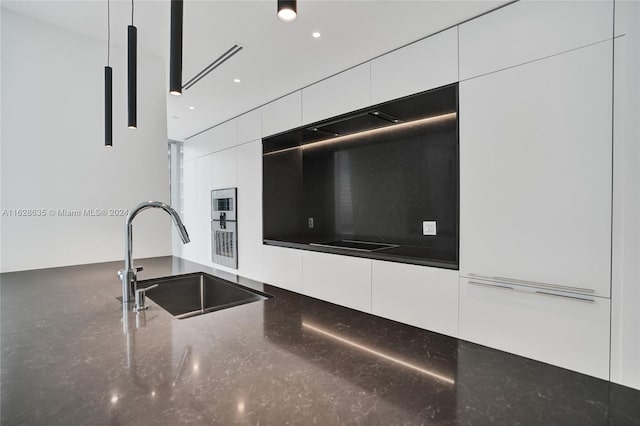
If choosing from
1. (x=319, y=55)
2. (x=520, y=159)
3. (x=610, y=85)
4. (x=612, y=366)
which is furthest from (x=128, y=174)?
(x=612, y=366)

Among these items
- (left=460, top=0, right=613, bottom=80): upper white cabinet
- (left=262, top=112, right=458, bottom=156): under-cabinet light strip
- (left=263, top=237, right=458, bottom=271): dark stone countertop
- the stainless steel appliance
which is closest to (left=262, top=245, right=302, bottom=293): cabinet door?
(left=263, top=237, right=458, bottom=271): dark stone countertop

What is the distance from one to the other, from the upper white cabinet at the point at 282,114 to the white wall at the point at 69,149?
1.21 metres

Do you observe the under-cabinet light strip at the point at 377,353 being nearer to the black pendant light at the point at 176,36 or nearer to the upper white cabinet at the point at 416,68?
the black pendant light at the point at 176,36

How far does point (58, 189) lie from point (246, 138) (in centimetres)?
211

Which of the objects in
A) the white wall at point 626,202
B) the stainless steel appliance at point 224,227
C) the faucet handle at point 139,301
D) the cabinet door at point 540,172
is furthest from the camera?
the stainless steel appliance at point 224,227

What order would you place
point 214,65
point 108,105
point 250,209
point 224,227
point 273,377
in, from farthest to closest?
point 224,227
point 250,209
point 214,65
point 108,105
point 273,377

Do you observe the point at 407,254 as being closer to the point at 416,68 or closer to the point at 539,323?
the point at 539,323

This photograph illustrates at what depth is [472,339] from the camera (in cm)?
185

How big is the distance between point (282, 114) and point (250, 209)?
3.86 ft

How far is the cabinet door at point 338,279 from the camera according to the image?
2438mm

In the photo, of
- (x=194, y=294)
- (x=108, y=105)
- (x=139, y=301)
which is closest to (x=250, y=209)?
(x=194, y=294)

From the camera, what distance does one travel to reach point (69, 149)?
203 centimetres

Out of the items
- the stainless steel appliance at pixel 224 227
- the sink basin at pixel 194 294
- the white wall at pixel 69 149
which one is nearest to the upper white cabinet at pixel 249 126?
the stainless steel appliance at pixel 224 227

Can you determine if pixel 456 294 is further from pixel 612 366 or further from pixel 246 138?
pixel 246 138
